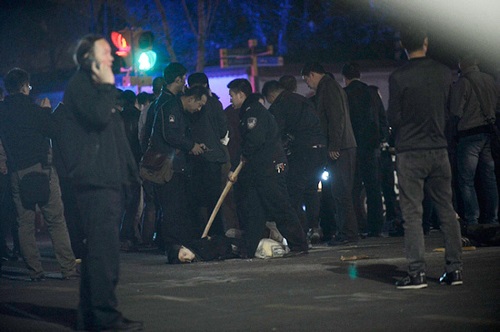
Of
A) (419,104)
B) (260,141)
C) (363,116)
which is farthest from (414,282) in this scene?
(363,116)

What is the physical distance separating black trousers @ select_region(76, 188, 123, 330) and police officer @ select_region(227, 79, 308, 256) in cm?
500

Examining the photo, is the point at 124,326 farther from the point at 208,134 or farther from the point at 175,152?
the point at 208,134

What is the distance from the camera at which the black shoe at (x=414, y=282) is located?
8906 millimetres

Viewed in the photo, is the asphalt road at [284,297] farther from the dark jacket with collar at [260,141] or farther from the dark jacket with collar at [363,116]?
the dark jacket with collar at [363,116]

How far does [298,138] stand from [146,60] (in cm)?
818

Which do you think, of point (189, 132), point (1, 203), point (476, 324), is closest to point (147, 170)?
point (189, 132)

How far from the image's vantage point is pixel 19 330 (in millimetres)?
7582

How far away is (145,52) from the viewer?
69.1 feet

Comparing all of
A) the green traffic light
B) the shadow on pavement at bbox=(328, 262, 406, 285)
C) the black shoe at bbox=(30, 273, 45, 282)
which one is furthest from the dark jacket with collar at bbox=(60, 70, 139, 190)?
the green traffic light

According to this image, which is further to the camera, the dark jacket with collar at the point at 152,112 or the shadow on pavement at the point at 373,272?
the dark jacket with collar at the point at 152,112

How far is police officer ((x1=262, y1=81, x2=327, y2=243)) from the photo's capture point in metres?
13.6

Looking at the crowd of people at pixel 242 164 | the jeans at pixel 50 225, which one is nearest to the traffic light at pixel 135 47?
the crowd of people at pixel 242 164

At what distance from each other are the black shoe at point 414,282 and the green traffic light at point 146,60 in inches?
510

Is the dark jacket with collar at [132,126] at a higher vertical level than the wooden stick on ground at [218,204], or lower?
higher
